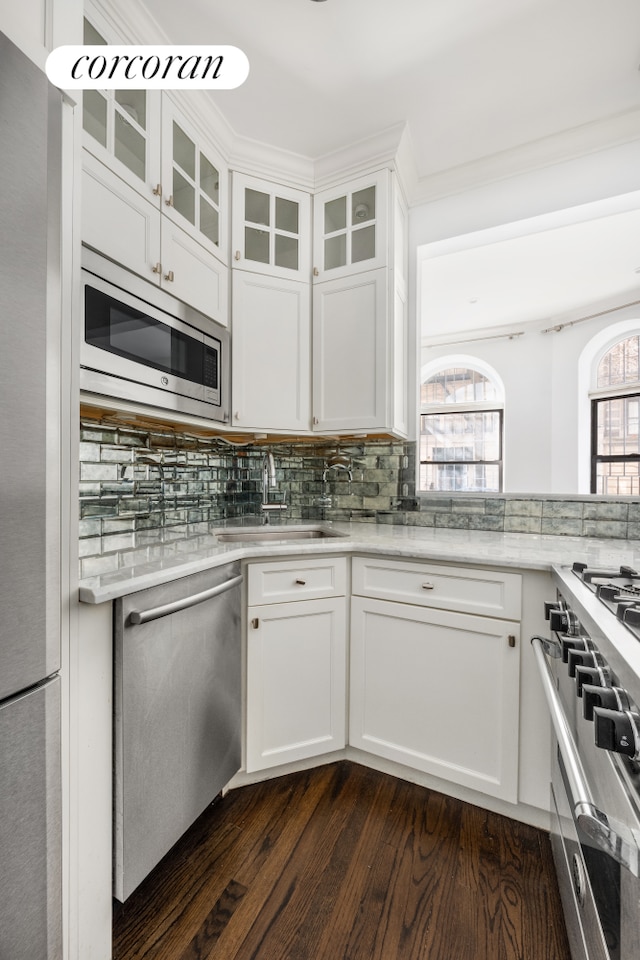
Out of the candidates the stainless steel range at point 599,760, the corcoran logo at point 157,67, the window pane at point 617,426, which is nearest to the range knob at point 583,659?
the stainless steel range at point 599,760

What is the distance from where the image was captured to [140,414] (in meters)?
1.43

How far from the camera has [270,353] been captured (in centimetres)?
198

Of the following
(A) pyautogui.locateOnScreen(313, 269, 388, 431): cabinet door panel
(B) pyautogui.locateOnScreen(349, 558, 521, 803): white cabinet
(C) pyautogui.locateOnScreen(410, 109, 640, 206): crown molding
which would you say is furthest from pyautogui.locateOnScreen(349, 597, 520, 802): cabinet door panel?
(C) pyautogui.locateOnScreen(410, 109, 640, 206): crown molding

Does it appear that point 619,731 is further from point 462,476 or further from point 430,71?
point 462,476

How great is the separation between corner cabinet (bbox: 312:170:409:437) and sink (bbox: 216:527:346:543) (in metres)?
0.51

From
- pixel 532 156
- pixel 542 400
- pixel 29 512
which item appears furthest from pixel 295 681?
pixel 542 400

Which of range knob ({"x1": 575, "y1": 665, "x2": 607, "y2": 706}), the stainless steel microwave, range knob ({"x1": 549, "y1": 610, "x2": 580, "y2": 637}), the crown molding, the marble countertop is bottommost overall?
range knob ({"x1": 549, "y1": 610, "x2": 580, "y2": 637})

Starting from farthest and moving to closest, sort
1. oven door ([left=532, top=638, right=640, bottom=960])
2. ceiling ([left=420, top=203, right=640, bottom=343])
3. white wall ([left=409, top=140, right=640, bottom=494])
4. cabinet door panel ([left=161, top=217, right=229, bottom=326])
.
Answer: white wall ([left=409, top=140, right=640, bottom=494])
ceiling ([left=420, top=203, right=640, bottom=343])
cabinet door panel ([left=161, top=217, right=229, bottom=326])
oven door ([left=532, top=638, right=640, bottom=960])

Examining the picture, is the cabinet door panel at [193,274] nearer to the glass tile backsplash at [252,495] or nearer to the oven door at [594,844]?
the glass tile backsplash at [252,495]

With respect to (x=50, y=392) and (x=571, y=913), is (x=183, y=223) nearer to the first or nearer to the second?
(x=50, y=392)

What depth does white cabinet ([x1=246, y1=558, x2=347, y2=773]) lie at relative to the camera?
151cm

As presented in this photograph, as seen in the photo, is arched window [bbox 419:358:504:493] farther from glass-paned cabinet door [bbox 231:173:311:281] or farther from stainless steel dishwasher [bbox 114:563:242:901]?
stainless steel dishwasher [bbox 114:563:242:901]

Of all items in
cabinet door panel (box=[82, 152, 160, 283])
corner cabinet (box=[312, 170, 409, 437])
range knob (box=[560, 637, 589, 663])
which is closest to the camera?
range knob (box=[560, 637, 589, 663])

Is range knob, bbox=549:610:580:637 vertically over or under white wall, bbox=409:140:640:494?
under
